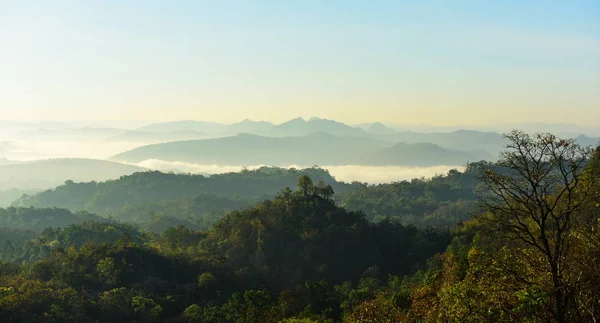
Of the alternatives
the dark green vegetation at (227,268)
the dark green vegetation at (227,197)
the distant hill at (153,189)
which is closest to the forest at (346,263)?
the dark green vegetation at (227,268)

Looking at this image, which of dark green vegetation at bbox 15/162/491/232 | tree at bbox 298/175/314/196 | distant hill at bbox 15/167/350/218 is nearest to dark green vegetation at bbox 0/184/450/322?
tree at bbox 298/175/314/196

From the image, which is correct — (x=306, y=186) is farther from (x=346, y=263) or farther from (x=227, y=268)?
(x=227, y=268)

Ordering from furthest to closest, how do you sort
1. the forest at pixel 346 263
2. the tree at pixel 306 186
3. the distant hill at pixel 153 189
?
the distant hill at pixel 153 189, the tree at pixel 306 186, the forest at pixel 346 263

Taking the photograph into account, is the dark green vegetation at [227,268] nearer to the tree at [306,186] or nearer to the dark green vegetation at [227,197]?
the tree at [306,186]

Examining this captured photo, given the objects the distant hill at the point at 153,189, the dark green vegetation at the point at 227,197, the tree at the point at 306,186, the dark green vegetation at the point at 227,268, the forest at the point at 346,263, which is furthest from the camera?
the distant hill at the point at 153,189

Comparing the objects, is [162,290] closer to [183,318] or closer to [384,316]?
[183,318]

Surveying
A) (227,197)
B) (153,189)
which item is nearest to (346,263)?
(227,197)

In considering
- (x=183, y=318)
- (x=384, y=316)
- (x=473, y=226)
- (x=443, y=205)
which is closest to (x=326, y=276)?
(x=473, y=226)

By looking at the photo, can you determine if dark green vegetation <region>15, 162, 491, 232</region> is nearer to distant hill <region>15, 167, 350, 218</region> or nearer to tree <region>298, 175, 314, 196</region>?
distant hill <region>15, 167, 350, 218</region>

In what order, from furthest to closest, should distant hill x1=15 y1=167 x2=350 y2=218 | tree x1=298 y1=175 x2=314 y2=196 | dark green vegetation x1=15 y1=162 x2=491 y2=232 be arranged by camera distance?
distant hill x1=15 y1=167 x2=350 y2=218, dark green vegetation x1=15 y1=162 x2=491 y2=232, tree x1=298 y1=175 x2=314 y2=196
